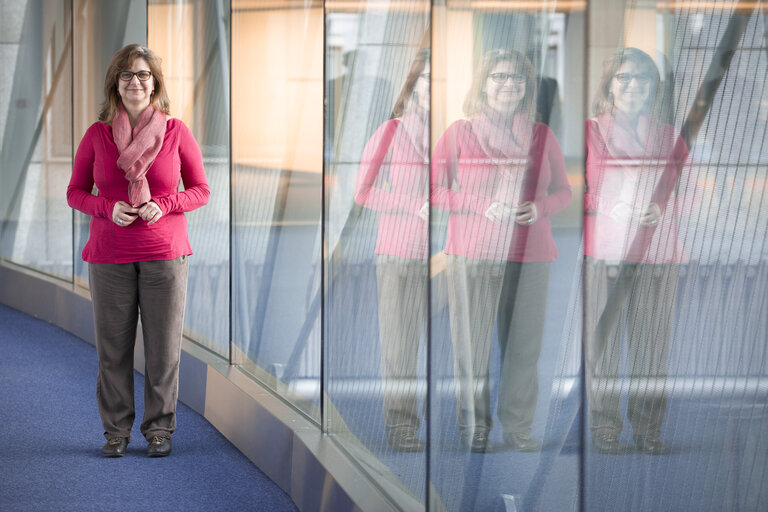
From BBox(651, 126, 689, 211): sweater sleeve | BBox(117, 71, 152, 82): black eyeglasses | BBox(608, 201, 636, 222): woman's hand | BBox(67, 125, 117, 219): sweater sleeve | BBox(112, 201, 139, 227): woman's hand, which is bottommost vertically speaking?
BBox(112, 201, 139, 227): woman's hand

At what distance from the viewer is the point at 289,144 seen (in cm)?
388

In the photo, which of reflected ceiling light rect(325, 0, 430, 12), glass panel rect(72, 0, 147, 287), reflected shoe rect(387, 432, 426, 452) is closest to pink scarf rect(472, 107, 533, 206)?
reflected ceiling light rect(325, 0, 430, 12)

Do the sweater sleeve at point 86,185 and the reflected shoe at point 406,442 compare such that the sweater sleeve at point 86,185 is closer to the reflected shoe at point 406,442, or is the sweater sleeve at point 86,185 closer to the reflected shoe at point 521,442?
the reflected shoe at point 406,442

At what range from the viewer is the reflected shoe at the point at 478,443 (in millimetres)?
2035

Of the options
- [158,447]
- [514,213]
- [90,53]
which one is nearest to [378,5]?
[514,213]

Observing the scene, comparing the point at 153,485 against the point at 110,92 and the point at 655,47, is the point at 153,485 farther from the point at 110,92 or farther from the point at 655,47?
the point at 655,47

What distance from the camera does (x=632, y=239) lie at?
1574 millimetres

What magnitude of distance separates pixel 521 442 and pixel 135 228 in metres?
2.07

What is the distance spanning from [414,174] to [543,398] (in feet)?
3.10

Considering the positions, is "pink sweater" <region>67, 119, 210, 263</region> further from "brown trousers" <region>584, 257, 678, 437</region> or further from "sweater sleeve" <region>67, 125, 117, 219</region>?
"brown trousers" <region>584, 257, 678, 437</region>

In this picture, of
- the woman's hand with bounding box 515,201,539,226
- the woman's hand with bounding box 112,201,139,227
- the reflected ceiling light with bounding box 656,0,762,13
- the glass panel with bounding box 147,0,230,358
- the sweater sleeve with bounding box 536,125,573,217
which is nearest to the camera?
the reflected ceiling light with bounding box 656,0,762,13

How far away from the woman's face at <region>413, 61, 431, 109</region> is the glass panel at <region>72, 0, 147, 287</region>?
4092mm

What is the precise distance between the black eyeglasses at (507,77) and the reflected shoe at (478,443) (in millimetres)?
704

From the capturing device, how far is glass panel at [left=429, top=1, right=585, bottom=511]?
1728 millimetres
